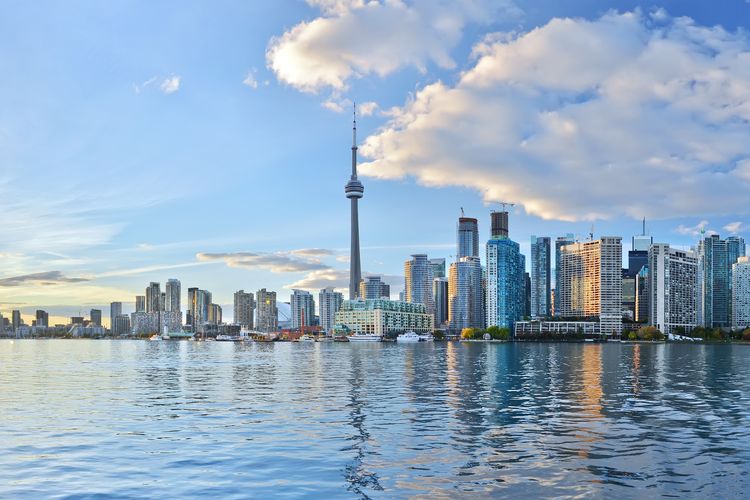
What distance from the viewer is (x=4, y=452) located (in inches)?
1572

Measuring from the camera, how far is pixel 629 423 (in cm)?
5047

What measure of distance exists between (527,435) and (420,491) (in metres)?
16.5

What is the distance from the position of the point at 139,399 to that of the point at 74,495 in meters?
38.0

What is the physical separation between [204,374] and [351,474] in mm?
77081

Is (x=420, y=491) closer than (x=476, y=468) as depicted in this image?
Yes

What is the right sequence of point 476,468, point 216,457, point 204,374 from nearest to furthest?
point 476,468
point 216,457
point 204,374

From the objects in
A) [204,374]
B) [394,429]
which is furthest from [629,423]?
[204,374]

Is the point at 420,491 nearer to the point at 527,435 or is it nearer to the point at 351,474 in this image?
the point at 351,474

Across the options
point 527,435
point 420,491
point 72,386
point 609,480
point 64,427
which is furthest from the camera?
point 72,386

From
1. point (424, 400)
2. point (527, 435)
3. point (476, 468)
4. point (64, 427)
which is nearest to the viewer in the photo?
point (476, 468)

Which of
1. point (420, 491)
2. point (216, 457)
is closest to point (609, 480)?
point (420, 491)

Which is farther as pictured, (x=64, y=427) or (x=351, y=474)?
(x=64, y=427)

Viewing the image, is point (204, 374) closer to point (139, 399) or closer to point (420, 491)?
→ point (139, 399)

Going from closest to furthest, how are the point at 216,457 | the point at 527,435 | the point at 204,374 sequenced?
the point at 216,457
the point at 527,435
the point at 204,374
